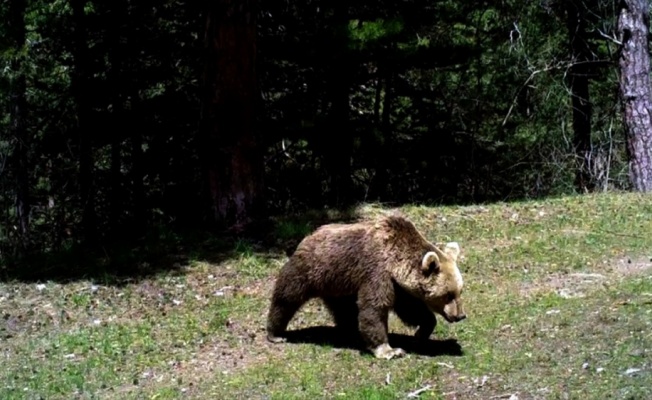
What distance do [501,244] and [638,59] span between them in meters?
4.72

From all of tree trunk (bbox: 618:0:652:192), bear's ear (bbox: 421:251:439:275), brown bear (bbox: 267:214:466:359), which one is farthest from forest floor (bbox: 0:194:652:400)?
tree trunk (bbox: 618:0:652:192)

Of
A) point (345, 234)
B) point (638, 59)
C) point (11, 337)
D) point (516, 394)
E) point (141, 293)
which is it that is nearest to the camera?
point (516, 394)

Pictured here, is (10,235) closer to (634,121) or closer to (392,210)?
(392,210)

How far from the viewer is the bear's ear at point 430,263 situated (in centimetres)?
676

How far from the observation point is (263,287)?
9.43 meters

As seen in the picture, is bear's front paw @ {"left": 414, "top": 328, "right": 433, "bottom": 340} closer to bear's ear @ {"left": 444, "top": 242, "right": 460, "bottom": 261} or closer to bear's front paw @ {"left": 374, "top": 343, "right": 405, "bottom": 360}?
bear's front paw @ {"left": 374, "top": 343, "right": 405, "bottom": 360}

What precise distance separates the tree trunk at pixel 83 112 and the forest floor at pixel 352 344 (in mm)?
6960

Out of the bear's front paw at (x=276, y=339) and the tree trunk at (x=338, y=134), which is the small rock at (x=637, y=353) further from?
the tree trunk at (x=338, y=134)

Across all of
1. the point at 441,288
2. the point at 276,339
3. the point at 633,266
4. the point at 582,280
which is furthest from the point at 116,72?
the point at 441,288

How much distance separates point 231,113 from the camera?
454 inches

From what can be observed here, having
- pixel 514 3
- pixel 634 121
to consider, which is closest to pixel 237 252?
pixel 634 121

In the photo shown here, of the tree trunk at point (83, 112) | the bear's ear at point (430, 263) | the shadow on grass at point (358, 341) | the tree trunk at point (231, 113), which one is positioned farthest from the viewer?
the tree trunk at point (83, 112)

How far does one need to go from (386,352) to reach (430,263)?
0.80 meters

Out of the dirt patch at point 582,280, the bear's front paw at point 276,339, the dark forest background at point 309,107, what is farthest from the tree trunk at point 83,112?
the dirt patch at point 582,280
